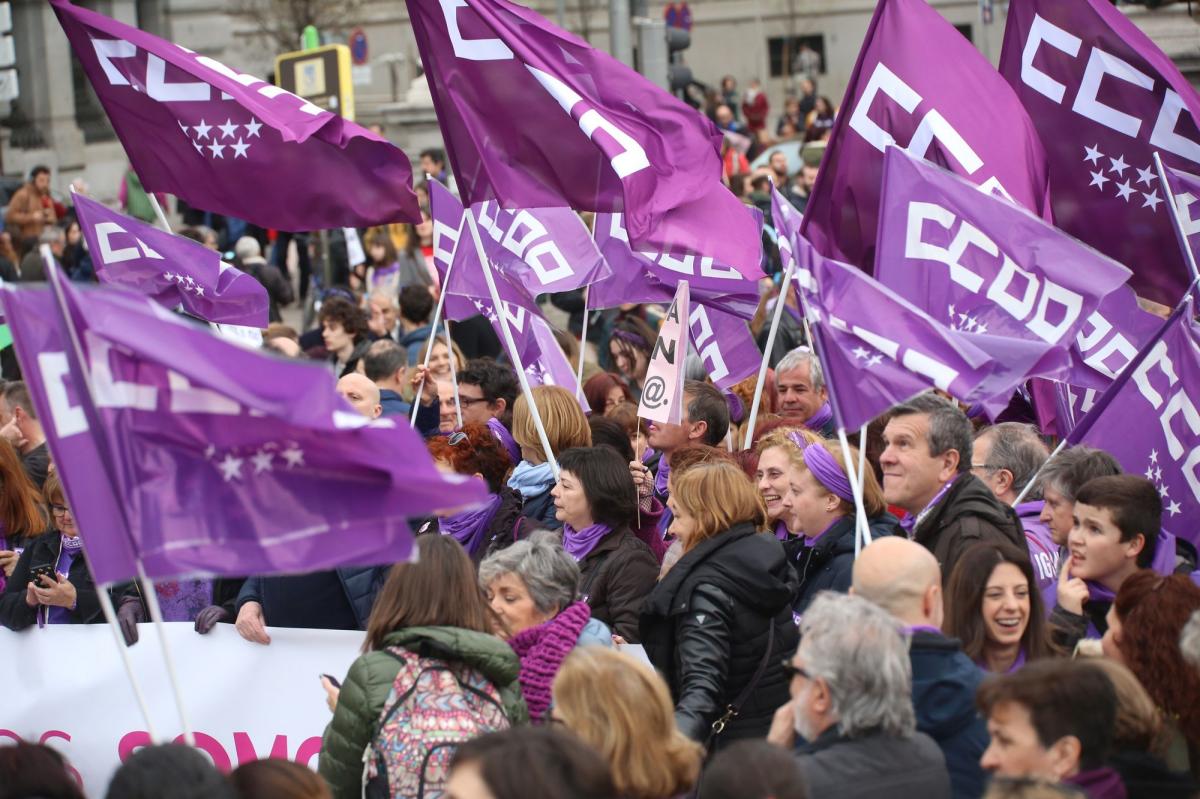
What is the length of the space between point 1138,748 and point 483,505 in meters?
3.02

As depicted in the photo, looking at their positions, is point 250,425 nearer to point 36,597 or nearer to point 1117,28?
point 36,597

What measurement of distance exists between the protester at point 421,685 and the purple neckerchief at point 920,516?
1.65 meters

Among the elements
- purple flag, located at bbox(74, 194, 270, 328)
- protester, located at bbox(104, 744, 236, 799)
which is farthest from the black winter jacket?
purple flag, located at bbox(74, 194, 270, 328)

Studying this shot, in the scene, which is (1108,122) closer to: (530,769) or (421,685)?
(421,685)

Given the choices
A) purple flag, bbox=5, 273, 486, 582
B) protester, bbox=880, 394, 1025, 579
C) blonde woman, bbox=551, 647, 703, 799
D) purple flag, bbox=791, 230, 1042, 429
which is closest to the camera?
blonde woman, bbox=551, 647, 703, 799

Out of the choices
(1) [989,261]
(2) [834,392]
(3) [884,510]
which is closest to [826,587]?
(3) [884,510]

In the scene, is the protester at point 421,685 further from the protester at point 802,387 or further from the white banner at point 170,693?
the protester at point 802,387

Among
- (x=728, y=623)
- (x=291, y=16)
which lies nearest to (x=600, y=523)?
(x=728, y=623)

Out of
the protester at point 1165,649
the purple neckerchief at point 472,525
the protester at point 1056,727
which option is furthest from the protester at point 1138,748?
the purple neckerchief at point 472,525

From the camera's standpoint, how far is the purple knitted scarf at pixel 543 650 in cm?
536

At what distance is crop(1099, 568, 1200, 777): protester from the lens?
4.72 metres

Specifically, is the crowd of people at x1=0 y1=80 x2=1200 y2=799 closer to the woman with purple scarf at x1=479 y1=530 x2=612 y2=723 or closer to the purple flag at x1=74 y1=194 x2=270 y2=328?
the woman with purple scarf at x1=479 y1=530 x2=612 y2=723

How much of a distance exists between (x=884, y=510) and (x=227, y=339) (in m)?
2.62

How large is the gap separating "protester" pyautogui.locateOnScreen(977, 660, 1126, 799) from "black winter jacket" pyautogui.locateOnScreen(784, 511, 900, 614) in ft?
6.30
